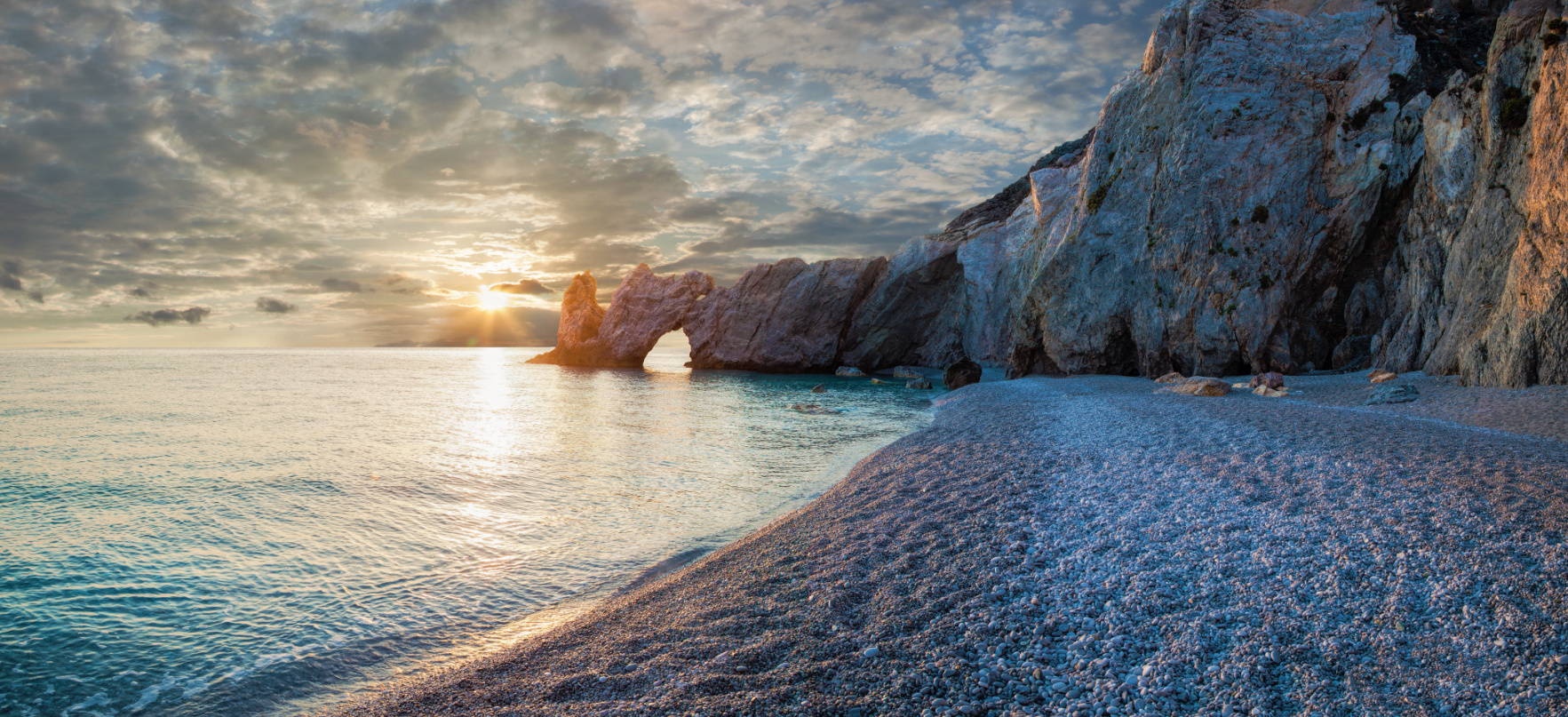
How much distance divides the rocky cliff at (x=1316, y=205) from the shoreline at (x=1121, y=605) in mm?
9935

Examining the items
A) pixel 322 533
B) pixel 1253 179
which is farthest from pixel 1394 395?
pixel 322 533

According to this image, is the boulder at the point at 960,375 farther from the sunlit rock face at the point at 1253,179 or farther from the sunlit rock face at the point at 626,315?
the sunlit rock face at the point at 626,315

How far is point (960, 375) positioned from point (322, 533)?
120 ft

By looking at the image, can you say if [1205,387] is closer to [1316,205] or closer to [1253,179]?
[1316,205]

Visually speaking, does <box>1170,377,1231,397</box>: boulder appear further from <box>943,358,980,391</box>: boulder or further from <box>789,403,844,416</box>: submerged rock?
<box>943,358,980,391</box>: boulder

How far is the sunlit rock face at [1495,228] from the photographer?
1454 cm

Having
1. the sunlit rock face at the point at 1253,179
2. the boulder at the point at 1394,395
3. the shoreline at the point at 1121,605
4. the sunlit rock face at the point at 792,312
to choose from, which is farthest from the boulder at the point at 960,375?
the shoreline at the point at 1121,605

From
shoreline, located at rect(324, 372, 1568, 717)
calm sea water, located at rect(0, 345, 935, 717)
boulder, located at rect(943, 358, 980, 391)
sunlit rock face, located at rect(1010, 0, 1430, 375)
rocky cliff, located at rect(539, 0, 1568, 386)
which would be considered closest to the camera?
shoreline, located at rect(324, 372, 1568, 717)

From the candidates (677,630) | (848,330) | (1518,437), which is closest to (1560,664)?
(677,630)

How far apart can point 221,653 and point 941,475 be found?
10764mm

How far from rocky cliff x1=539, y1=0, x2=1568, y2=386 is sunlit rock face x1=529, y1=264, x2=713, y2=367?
40.9 meters

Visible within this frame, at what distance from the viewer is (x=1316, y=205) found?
2539 cm

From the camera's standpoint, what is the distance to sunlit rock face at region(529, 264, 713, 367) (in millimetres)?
73688

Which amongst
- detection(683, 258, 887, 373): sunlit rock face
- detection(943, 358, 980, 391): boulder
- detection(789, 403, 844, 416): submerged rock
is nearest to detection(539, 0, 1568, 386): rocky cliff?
detection(943, 358, 980, 391): boulder
